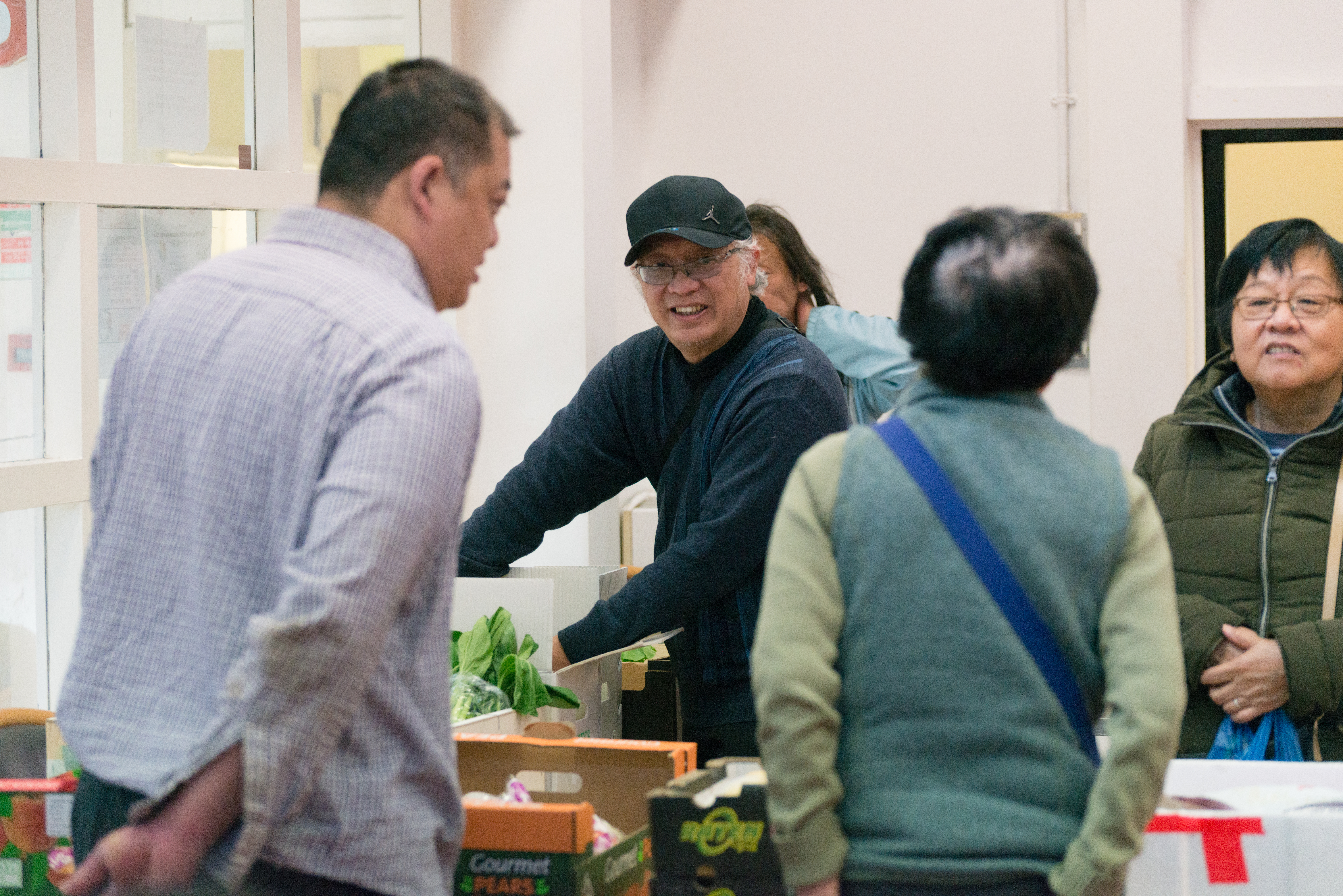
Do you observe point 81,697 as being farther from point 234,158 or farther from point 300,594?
point 234,158

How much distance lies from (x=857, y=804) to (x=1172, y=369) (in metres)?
3.70

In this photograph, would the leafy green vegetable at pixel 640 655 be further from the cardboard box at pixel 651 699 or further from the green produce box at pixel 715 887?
the green produce box at pixel 715 887

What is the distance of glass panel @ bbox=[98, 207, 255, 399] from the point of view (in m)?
2.75

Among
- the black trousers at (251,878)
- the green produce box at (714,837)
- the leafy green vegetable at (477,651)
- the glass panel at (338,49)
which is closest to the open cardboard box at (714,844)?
the green produce box at (714,837)

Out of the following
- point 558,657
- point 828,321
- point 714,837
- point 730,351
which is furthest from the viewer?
point 828,321

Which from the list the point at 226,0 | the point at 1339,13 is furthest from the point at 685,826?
the point at 1339,13

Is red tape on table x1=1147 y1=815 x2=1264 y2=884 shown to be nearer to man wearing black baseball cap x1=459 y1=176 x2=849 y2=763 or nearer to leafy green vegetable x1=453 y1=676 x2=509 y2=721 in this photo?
man wearing black baseball cap x1=459 y1=176 x2=849 y2=763

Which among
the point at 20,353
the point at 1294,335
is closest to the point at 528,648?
the point at 20,353

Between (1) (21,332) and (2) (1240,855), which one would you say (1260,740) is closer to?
(2) (1240,855)

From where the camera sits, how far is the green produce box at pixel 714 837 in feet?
4.83

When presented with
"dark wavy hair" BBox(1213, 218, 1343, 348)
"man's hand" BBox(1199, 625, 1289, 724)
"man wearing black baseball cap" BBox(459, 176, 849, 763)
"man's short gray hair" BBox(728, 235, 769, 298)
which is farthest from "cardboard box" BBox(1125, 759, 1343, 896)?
"man's short gray hair" BBox(728, 235, 769, 298)

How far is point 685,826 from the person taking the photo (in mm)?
1475

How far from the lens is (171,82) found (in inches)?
116

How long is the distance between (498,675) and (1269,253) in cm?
151
